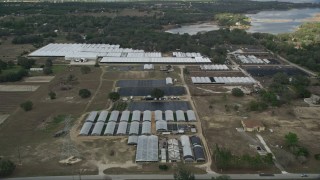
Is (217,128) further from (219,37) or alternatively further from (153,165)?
(219,37)

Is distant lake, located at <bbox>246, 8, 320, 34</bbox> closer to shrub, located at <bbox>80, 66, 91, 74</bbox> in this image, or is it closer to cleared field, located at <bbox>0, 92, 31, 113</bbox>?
shrub, located at <bbox>80, 66, 91, 74</bbox>

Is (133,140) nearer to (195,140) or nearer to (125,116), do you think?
(195,140)

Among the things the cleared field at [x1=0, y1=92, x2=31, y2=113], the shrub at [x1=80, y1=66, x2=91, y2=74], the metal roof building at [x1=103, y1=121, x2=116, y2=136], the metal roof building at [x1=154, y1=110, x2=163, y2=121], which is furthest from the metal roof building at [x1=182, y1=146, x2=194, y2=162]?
the shrub at [x1=80, y1=66, x2=91, y2=74]

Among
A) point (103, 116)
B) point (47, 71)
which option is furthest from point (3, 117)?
point (47, 71)

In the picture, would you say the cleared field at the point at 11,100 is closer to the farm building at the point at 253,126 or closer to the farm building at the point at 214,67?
the farm building at the point at 253,126

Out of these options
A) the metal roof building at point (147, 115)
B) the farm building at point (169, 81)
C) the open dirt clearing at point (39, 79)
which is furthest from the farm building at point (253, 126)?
the open dirt clearing at point (39, 79)
